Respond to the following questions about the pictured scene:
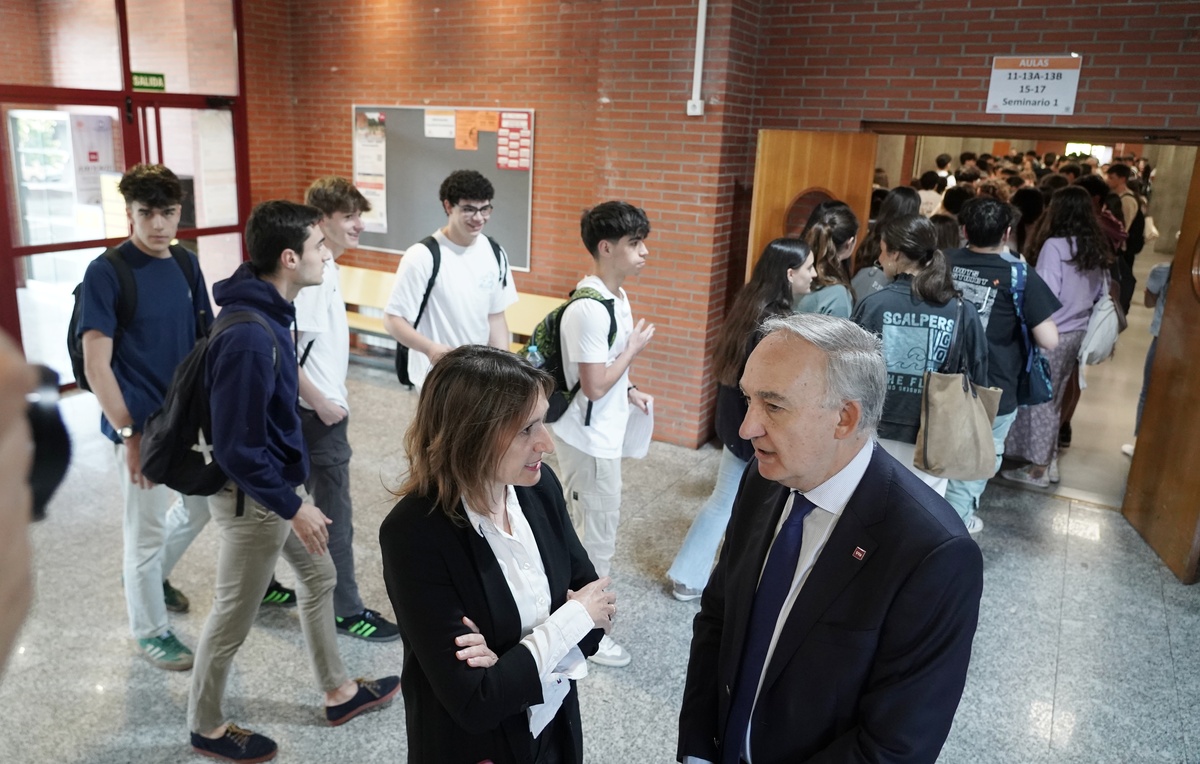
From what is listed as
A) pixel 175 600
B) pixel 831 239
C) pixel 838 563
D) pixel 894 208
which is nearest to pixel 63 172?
pixel 175 600

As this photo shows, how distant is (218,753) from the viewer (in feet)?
8.70

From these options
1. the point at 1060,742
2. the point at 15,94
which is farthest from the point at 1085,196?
the point at 15,94

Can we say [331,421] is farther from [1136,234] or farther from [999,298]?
[1136,234]

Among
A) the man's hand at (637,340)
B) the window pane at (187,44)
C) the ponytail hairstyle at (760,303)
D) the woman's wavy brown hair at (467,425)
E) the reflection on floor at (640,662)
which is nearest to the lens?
the woman's wavy brown hair at (467,425)

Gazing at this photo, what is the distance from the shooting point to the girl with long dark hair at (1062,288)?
16.1 ft

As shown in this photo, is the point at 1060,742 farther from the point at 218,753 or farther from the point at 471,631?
the point at 218,753

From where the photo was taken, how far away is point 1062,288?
503 centimetres

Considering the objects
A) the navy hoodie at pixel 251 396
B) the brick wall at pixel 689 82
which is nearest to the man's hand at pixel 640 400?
the navy hoodie at pixel 251 396

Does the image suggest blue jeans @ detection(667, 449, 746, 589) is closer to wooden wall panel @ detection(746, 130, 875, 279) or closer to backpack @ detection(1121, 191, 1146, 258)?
wooden wall panel @ detection(746, 130, 875, 279)

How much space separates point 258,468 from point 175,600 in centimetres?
161

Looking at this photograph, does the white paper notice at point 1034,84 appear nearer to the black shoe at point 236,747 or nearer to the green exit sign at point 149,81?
the black shoe at point 236,747

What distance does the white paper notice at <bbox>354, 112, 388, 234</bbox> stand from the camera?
290 inches

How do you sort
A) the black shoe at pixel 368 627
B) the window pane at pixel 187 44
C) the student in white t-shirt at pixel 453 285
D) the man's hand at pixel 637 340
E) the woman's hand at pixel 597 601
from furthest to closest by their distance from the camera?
the window pane at pixel 187 44
the student in white t-shirt at pixel 453 285
the black shoe at pixel 368 627
the man's hand at pixel 637 340
the woman's hand at pixel 597 601

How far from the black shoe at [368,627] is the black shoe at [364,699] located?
1.07 ft
